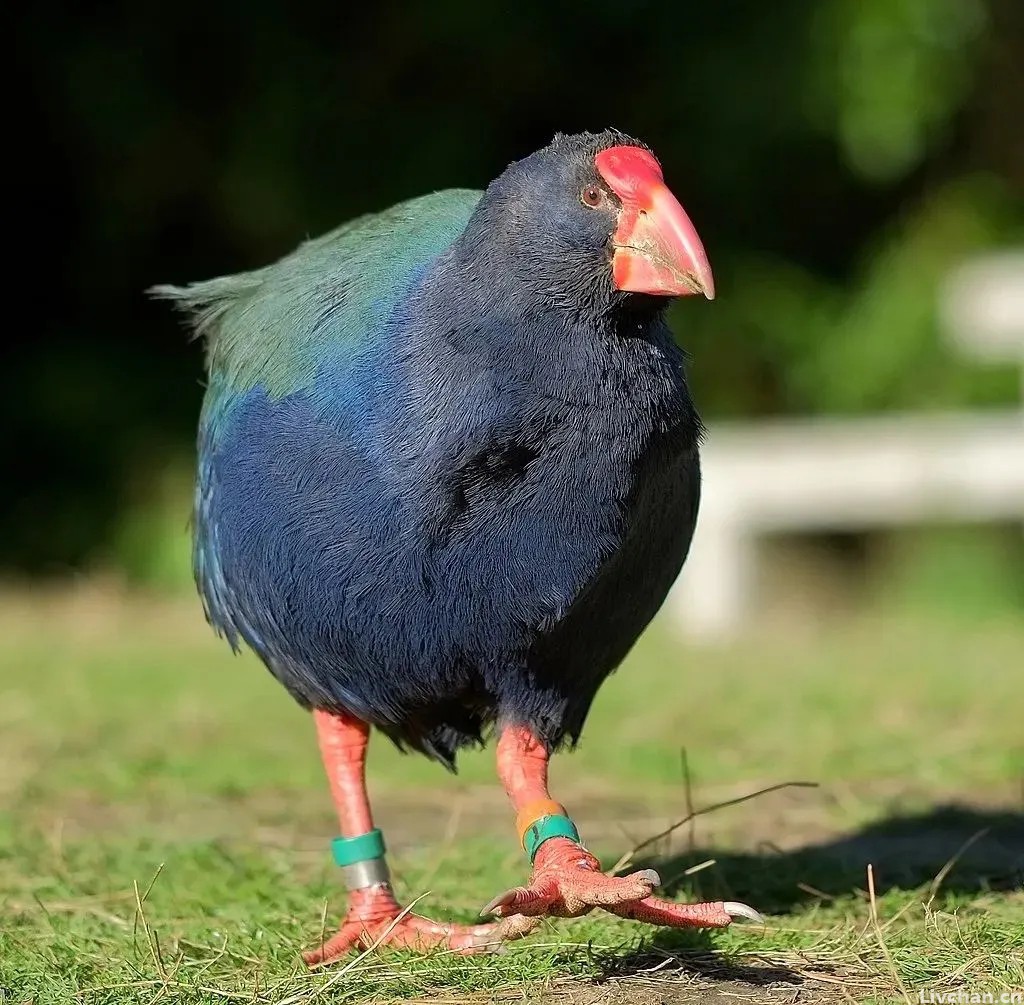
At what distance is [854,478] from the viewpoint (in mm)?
8234

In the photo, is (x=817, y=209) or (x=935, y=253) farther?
(x=817, y=209)

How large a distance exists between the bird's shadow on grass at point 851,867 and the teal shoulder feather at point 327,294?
3.60 feet

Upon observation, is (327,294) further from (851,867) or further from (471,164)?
(471,164)

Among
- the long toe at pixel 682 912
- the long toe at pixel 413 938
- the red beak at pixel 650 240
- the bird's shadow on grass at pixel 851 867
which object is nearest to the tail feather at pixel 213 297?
the red beak at pixel 650 240

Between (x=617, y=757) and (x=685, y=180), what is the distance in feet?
17.2

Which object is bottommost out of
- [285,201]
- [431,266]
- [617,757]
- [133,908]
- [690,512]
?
[617,757]

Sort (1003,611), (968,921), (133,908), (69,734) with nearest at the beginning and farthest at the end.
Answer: (968,921) < (133,908) < (69,734) < (1003,611)

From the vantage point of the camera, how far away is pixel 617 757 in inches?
188

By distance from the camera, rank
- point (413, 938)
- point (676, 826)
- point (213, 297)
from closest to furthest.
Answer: point (413, 938) < point (676, 826) < point (213, 297)

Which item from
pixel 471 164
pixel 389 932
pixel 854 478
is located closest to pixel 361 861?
pixel 389 932

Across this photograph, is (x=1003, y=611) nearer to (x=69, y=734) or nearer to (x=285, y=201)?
(x=285, y=201)

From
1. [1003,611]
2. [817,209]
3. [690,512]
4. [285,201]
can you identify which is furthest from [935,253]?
[690,512]

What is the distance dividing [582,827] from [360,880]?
0.90m

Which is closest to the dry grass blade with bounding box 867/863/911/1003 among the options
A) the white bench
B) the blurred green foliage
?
the white bench
